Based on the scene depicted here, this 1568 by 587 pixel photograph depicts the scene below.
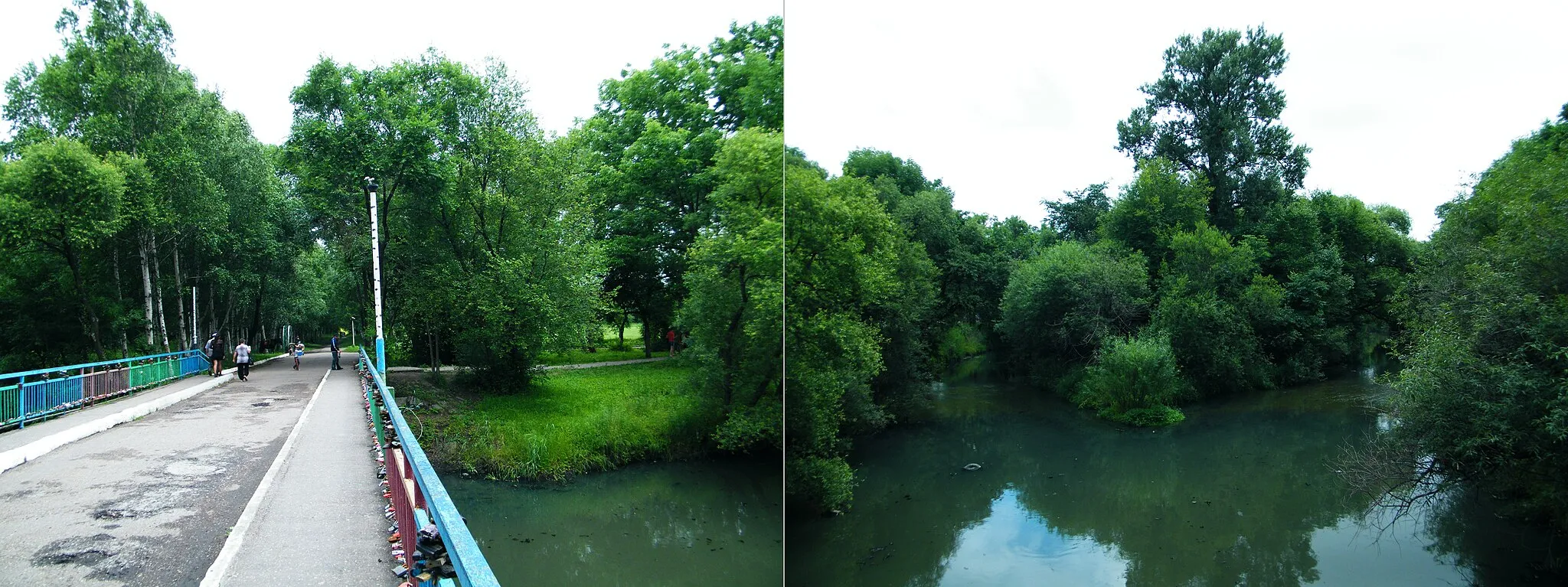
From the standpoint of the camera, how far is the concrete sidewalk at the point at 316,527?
175cm

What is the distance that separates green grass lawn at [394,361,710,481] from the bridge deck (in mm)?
1380

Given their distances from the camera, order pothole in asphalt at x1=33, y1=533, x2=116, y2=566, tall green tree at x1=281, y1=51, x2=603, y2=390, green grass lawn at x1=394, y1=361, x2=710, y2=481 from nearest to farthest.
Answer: pothole in asphalt at x1=33, y1=533, x2=116, y2=566, green grass lawn at x1=394, y1=361, x2=710, y2=481, tall green tree at x1=281, y1=51, x2=603, y2=390

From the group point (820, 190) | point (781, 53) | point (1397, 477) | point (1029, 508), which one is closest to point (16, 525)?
point (820, 190)

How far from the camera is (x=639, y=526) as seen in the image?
13.6 ft

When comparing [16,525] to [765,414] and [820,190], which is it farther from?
[820,190]

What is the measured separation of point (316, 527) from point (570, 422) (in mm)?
2611

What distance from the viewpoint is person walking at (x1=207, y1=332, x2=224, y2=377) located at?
363 centimetres

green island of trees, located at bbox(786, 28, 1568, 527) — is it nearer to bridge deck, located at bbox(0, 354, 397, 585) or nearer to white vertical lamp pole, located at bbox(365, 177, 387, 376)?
bridge deck, located at bbox(0, 354, 397, 585)

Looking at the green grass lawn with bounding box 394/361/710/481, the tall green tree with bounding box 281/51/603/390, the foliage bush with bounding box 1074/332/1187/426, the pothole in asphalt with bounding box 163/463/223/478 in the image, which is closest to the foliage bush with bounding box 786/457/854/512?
the green grass lawn with bounding box 394/361/710/481

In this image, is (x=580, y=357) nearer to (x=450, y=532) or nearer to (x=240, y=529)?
(x=240, y=529)

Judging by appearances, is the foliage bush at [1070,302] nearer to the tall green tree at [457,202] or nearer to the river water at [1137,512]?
the river water at [1137,512]

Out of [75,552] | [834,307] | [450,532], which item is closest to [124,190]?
[75,552]

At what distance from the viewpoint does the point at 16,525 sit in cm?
172

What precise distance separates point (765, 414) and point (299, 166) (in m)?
4.29
